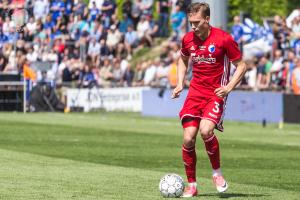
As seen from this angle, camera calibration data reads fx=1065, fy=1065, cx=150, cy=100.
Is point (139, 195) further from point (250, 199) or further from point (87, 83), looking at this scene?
point (87, 83)

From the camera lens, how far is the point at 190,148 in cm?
1279

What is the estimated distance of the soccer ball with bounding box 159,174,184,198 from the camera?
12.5m

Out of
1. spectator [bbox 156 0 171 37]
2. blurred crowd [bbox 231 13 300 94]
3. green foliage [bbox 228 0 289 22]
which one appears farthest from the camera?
green foliage [bbox 228 0 289 22]

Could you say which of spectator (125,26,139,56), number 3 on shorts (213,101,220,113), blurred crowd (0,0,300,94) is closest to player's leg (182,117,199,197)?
number 3 on shorts (213,101,220,113)

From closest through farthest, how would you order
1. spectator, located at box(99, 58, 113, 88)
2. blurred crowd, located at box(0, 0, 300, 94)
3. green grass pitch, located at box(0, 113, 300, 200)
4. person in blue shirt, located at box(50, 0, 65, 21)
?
1. green grass pitch, located at box(0, 113, 300, 200)
2. blurred crowd, located at box(0, 0, 300, 94)
3. person in blue shirt, located at box(50, 0, 65, 21)
4. spectator, located at box(99, 58, 113, 88)

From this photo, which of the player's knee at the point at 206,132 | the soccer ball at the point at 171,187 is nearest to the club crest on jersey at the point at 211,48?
the player's knee at the point at 206,132

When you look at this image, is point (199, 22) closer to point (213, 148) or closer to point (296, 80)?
point (213, 148)

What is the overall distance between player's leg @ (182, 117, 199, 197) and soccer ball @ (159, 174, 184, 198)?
0.51 ft

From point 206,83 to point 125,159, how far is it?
20.9 feet

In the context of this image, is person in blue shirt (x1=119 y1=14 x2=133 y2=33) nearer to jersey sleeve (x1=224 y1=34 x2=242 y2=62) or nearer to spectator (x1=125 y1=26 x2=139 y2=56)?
spectator (x1=125 y1=26 x2=139 y2=56)

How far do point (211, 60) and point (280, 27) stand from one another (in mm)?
23757

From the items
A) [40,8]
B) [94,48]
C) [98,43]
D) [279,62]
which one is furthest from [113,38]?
[279,62]

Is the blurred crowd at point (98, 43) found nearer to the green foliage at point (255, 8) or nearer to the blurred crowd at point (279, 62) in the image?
the blurred crowd at point (279, 62)

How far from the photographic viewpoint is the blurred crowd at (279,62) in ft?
106
